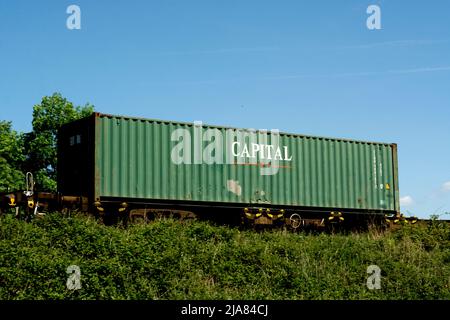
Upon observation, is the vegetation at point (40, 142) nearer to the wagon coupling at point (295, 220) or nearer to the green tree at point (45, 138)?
the green tree at point (45, 138)

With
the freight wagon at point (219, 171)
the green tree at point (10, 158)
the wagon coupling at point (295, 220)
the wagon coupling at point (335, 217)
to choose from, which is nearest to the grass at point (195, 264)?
the freight wagon at point (219, 171)

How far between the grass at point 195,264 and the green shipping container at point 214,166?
70.7 inches

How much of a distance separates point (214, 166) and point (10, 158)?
24.7 m

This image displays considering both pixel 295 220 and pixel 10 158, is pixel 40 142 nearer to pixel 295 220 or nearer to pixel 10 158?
pixel 10 158

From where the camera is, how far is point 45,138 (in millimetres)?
41812

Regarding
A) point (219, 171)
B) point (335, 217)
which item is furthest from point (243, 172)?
point (335, 217)

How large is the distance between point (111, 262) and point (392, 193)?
14.1 meters

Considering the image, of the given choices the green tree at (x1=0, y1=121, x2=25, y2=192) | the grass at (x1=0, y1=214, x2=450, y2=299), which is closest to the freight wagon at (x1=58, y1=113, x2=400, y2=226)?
the grass at (x1=0, y1=214, x2=450, y2=299)

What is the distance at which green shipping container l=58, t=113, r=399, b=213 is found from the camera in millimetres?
18344

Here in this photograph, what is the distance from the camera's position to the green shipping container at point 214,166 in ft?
60.2

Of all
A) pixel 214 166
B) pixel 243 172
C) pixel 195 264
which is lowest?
pixel 195 264

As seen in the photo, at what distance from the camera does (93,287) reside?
12414 millimetres
